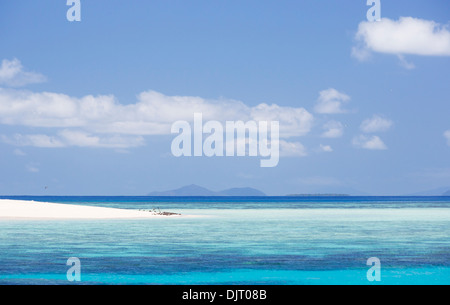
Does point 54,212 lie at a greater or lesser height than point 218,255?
greater

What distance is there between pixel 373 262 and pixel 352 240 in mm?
10593

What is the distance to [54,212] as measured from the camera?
60062mm

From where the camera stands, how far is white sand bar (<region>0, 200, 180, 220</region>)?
57.2 metres

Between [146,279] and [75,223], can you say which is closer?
[146,279]

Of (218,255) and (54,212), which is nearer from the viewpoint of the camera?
(218,255)

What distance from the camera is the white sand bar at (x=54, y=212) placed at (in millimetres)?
57250

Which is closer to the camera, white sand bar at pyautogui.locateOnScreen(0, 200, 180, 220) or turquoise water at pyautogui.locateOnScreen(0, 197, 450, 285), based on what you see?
turquoise water at pyautogui.locateOnScreen(0, 197, 450, 285)

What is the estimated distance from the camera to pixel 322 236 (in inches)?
1608

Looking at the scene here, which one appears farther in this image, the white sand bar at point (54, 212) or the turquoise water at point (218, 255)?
the white sand bar at point (54, 212)

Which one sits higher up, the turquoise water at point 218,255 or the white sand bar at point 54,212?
the white sand bar at point 54,212
